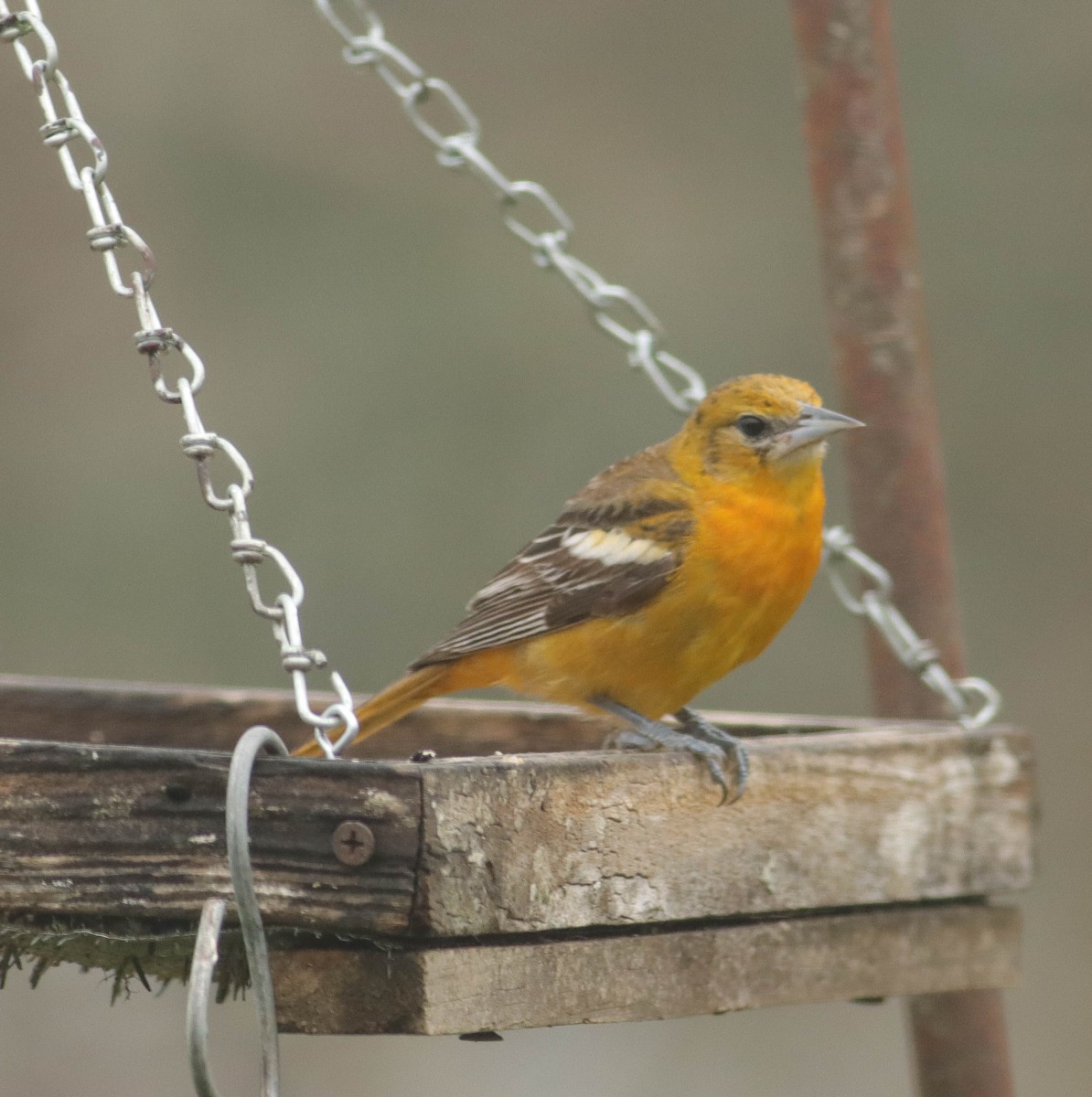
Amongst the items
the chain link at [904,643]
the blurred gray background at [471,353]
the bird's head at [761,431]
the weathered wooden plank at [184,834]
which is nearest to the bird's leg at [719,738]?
the chain link at [904,643]

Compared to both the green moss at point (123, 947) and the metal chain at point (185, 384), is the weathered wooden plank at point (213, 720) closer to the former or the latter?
the green moss at point (123, 947)

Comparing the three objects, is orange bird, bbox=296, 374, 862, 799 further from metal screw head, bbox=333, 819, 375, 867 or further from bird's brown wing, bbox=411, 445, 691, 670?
metal screw head, bbox=333, 819, 375, 867

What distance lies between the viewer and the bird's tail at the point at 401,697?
3.83 m

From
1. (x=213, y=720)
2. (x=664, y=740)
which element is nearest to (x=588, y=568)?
(x=664, y=740)

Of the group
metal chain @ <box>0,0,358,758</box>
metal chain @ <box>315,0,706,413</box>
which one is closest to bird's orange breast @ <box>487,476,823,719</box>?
metal chain @ <box>315,0,706,413</box>

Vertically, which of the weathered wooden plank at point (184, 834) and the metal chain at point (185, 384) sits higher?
the metal chain at point (185, 384)

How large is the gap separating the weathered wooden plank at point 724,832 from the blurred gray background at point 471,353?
10.9 feet

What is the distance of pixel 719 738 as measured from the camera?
11.1 ft

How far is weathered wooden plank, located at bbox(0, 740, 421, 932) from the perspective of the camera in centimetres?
237

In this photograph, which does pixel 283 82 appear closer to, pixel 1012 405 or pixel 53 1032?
pixel 1012 405

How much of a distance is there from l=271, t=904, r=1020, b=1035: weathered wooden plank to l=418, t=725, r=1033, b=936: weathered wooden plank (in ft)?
0.17

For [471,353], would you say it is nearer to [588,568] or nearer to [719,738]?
[588,568]

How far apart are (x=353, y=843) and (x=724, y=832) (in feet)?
2.89

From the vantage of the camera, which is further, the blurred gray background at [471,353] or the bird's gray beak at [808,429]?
the blurred gray background at [471,353]
